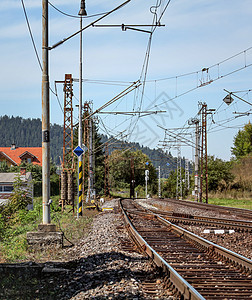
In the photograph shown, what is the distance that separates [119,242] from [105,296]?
494 cm

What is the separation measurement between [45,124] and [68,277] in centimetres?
499

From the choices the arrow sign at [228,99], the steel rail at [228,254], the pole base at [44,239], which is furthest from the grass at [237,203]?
the pole base at [44,239]

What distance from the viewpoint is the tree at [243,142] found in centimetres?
8488

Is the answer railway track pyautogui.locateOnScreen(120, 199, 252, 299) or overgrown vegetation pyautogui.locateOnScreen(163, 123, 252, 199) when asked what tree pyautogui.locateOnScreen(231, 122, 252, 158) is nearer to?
overgrown vegetation pyautogui.locateOnScreen(163, 123, 252, 199)

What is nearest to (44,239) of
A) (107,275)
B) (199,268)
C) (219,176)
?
(107,275)

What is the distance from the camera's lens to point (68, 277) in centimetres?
735

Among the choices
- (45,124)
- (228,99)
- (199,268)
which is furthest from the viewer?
(228,99)

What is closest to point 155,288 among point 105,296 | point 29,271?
point 105,296

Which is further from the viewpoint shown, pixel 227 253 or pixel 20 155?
pixel 20 155

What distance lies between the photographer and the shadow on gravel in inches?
252

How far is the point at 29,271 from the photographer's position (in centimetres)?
784

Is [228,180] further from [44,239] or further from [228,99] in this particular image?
[44,239]

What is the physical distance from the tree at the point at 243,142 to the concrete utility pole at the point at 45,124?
250ft

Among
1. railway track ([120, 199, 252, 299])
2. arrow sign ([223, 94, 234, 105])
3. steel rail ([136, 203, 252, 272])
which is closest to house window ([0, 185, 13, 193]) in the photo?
arrow sign ([223, 94, 234, 105])
